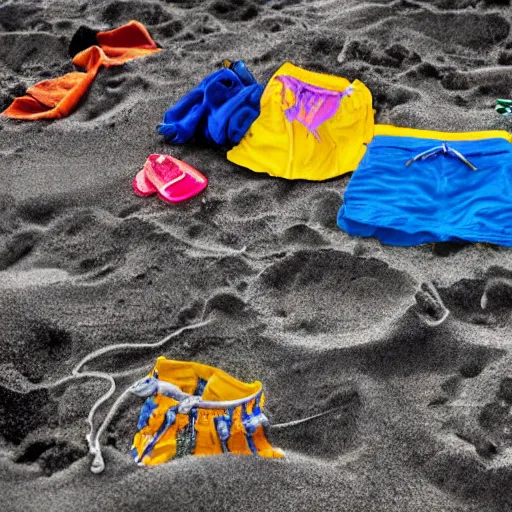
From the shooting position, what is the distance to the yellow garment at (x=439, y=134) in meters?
2.79

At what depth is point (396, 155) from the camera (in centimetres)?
276

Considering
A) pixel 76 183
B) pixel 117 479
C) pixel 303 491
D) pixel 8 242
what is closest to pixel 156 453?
pixel 117 479

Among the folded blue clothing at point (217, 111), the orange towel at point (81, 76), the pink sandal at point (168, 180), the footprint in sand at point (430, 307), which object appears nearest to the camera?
the footprint in sand at point (430, 307)

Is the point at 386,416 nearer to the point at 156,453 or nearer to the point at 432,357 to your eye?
the point at 432,357

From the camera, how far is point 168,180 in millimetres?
2768

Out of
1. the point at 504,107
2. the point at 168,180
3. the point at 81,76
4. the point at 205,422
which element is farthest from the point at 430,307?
the point at 81,76

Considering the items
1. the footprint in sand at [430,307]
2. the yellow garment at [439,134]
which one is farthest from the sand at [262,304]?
the yellow garment at [439,134]

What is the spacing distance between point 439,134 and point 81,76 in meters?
1.68

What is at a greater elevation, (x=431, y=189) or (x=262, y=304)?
(x=431, y=189)

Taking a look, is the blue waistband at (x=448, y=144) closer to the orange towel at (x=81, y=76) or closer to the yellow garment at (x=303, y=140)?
the yellow garment at (x=303, y=140)

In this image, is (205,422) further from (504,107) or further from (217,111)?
(504,107)

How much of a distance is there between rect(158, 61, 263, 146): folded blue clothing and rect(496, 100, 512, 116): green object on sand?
3.32 ft

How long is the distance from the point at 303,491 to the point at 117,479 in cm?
44

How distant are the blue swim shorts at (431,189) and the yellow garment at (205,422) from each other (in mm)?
856
